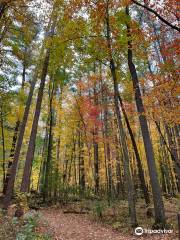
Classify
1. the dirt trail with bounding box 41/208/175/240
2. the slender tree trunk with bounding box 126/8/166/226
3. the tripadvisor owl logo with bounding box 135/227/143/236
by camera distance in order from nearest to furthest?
the dirt trail with bounding box 41/208/175/240
the tripadvisor owl logo with bounding box 135/227/143/236
the slender tree trunk with bounding box 126/8/166/226

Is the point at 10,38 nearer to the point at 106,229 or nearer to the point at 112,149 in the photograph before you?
the point at 106,229

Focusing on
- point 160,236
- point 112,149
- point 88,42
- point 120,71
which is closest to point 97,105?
point 112,149

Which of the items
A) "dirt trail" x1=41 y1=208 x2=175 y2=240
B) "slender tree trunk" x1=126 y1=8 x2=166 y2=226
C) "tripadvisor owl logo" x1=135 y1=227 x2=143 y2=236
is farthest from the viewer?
"slender tree trunk" x1=126 y1=8 x2=166 y2=226

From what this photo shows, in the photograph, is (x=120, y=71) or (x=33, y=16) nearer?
(x=33, y=16)

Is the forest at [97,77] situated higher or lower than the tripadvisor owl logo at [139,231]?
higher

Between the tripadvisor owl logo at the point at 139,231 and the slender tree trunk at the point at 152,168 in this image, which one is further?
the slender tree trunk at the point at 152,168

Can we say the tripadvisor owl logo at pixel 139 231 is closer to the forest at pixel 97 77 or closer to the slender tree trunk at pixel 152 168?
the forest at pixel 97 77

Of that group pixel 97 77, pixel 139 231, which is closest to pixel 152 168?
pixel 139 231

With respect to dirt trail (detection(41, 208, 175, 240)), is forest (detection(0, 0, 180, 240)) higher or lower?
higher

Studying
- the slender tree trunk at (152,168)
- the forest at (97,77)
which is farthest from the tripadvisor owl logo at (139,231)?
the slender tree trunk at (152,168)

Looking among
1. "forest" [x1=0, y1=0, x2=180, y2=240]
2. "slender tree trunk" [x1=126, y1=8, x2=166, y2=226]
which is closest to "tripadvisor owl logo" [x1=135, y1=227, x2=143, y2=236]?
"forest" [x1=0, y1=0, x2=180, y2=240]

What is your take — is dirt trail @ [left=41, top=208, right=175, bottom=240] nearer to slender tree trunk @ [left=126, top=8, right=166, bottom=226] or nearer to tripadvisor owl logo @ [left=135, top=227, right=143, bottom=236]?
tripadvisor owl logo @ [left=135, top=227, right=143, bottom=236]

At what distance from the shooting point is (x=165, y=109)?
36.5ft

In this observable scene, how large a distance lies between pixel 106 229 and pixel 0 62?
31.3 ft
